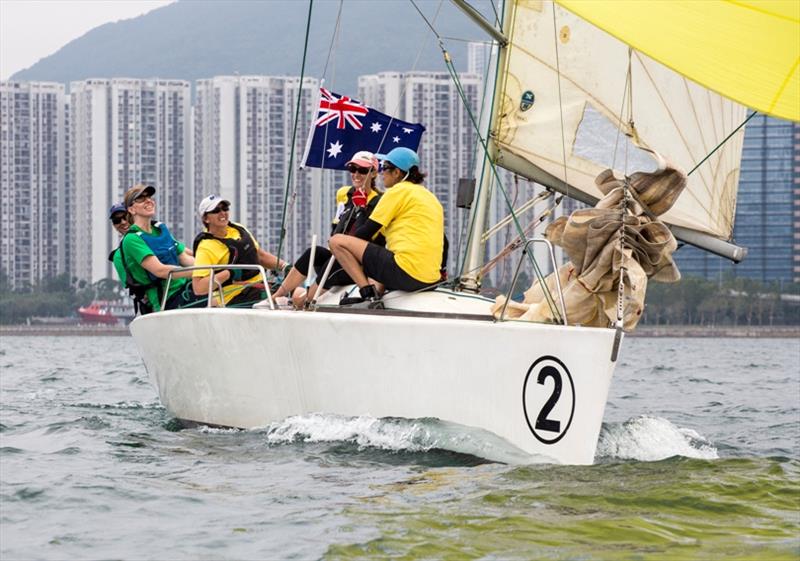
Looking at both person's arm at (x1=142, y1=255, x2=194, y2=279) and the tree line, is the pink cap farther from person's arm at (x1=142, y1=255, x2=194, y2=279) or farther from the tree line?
the tree line

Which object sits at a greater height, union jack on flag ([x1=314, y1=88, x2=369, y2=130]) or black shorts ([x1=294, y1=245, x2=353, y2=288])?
union jack on flag ([x1=314, y1=88, x2=369, y2=130])

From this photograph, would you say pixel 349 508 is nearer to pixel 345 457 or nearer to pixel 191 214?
pixel 345 457

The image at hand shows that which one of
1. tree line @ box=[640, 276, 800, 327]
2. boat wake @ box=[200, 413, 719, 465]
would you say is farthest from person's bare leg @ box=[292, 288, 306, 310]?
tree line @ box=[640, 276, 800, 327]

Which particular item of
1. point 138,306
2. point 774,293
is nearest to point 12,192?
point 774,293

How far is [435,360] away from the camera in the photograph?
6520 mm

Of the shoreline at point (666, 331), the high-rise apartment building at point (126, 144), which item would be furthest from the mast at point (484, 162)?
the high-rise apartment building at point (126, 144)

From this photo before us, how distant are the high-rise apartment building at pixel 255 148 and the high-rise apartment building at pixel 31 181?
1256 centimetres

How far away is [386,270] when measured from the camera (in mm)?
7266

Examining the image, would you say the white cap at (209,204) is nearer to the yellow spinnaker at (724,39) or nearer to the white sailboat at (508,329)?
the white sailboat at (508,329)

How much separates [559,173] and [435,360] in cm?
316

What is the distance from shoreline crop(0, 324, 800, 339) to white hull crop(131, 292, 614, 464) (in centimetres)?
6214

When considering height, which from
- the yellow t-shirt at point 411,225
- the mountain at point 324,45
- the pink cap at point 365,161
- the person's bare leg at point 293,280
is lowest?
the person's bare leg at point 293,280

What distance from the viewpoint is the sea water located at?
465 cm

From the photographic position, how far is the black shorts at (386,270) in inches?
286
